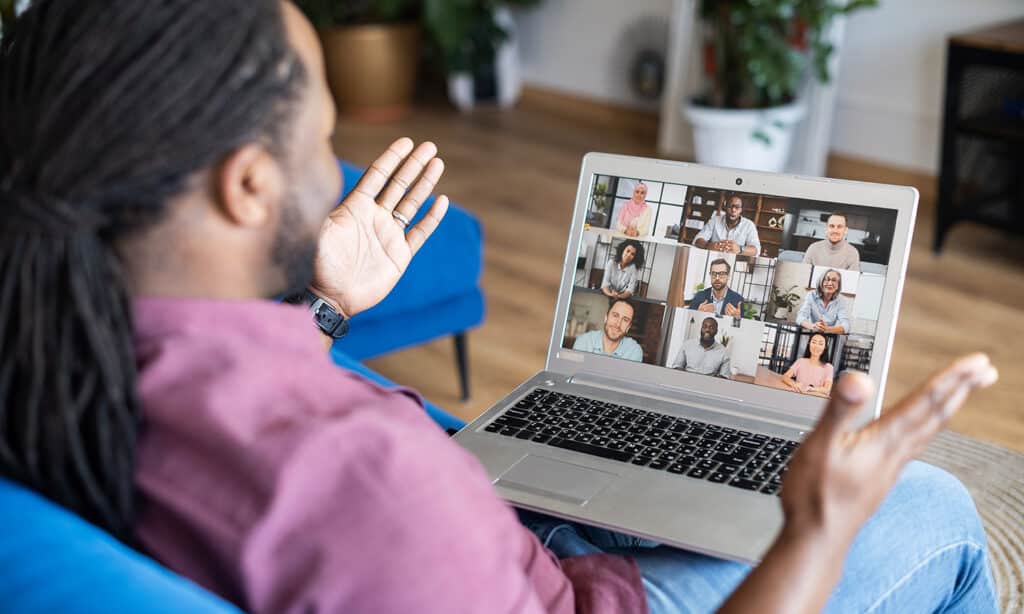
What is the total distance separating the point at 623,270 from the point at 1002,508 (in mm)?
680

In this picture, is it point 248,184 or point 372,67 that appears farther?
point 372,67

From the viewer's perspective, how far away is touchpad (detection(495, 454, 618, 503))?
1.06 meters

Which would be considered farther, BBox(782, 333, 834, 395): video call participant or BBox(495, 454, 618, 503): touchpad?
BBox(782, 333, 834, 395): video call participant

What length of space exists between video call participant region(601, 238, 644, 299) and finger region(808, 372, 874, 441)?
535 millimetres

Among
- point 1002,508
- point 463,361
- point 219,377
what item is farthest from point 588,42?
point 219,377

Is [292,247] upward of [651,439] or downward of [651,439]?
upward

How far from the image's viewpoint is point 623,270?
1.26 metres

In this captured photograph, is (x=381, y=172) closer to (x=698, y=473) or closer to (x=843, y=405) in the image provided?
(x=698, y=473)

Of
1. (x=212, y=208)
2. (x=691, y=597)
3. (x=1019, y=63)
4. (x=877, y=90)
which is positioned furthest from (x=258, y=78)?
(x=877, y=90)

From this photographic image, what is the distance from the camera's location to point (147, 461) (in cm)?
70

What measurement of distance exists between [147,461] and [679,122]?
372 cm

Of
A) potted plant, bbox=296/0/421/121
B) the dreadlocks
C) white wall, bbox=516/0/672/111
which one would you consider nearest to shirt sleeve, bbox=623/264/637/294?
the dreadlocks

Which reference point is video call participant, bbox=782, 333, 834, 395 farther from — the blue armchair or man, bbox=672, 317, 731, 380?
the blue armchair

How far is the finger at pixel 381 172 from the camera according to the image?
4.01 ft
